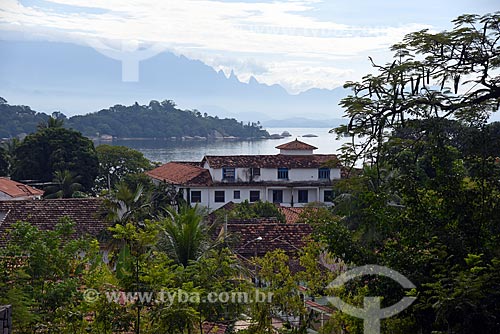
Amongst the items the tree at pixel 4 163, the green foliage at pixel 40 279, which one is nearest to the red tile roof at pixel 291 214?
the tree at pixel 4 163

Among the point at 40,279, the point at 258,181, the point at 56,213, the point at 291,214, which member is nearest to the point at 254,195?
the point at 258,181

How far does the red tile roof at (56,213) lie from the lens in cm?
1962

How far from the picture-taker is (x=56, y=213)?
20.4 metres

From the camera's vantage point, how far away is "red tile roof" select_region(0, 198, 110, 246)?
19.6m

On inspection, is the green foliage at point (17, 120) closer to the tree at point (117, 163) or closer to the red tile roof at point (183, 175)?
the tree at point (117, 163)

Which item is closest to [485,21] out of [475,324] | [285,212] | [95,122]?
[475,324]

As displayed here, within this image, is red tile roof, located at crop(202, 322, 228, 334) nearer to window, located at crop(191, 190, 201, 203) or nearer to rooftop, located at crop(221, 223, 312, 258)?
rooftop, located at crop(221, 223, 312, 258)

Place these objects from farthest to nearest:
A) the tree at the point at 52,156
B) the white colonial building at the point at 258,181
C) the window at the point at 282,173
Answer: the window at the point at 282,173 < the white colonial building at the point at 258,181 < the tree at the point at 52,156

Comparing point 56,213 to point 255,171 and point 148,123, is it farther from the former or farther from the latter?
point 148,123

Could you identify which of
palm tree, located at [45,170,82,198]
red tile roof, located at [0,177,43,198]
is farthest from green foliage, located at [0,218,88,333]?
palm tree, located at [45,170,82,198]

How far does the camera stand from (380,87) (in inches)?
273

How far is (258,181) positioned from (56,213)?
1723 centimetres

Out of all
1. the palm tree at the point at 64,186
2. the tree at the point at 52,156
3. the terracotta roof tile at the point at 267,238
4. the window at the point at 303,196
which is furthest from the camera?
the window at the point at 303,196

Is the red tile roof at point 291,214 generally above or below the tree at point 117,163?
below
